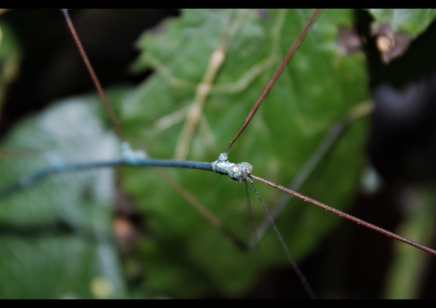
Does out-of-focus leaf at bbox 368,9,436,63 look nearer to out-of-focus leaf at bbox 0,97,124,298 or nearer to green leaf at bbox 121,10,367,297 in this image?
green leaf at bbox 121,10,367,297

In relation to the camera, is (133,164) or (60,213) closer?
(133,164)

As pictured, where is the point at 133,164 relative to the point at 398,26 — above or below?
above

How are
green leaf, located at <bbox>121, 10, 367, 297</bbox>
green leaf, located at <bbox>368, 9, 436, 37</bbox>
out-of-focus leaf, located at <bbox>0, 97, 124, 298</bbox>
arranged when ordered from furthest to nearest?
out-of-focus leaf, located at <bbox>0, 97, 124, 298</bbox> → green leaf, located at <bbox>121, 10, 367, 297</bbox> → green leaf, located at <bbox>368, 9, 436, 37</bbox>

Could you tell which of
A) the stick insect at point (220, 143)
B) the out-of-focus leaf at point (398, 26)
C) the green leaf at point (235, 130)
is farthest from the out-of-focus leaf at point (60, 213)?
the out-of-focus leaf at point (398, 26)

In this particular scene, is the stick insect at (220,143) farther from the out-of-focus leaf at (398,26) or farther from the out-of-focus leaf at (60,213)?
the out-of-focus leaf at (398,26)

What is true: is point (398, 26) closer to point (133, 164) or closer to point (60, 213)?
point (133, 164)

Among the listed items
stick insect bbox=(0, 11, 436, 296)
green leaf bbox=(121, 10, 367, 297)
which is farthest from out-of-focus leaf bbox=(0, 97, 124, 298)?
green leaf bbox=(121, 10, 367, 297)

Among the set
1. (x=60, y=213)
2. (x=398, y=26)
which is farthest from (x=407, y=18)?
(x=60, y=213)

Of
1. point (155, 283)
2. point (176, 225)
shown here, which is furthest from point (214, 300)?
point (176, 225)
